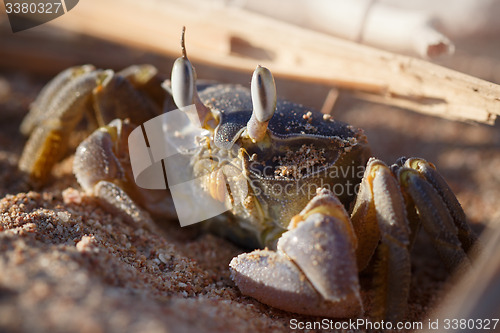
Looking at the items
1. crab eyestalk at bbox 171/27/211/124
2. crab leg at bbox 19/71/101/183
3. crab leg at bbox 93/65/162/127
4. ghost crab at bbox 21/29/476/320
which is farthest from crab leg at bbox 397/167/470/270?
crab leg at bbox 19/71/101/183

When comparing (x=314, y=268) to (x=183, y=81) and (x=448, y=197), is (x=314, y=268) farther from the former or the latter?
(x=183, y=81)

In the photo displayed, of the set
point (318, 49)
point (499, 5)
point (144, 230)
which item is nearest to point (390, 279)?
point (144, 230)

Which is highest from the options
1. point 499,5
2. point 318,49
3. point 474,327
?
point 499,5

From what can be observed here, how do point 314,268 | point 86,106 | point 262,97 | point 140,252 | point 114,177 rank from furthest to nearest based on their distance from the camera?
point 86,106, point 114,177, point 140,252, point 262,97, point 314,268

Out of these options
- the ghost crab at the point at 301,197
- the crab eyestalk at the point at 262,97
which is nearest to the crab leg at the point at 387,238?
the ghost crab at the point at 301,197

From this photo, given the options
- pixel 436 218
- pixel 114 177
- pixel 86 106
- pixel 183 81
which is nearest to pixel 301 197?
pixel 436 218

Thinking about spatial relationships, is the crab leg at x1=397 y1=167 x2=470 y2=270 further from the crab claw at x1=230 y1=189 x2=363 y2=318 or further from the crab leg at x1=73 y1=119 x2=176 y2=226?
the crab leg at x1=73 y1=119 x2=176 y2=226

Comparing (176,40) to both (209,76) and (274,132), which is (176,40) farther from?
(274,132)
